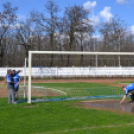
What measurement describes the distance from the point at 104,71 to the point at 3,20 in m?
20.5

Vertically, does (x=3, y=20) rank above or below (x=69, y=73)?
above

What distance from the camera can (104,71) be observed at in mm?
33531

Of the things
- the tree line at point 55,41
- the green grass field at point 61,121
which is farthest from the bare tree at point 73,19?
the green grass field at point 61,121

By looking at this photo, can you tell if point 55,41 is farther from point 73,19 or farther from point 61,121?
point 61,121

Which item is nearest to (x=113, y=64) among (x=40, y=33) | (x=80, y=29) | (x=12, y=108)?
(x=80, y=29)

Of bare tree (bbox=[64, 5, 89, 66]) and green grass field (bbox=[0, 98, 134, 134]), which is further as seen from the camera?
bare tree (bbox=[64, 5, 89, 66])

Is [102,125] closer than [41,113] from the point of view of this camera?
Yes

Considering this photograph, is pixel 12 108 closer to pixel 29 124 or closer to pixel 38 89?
pixel 29 124

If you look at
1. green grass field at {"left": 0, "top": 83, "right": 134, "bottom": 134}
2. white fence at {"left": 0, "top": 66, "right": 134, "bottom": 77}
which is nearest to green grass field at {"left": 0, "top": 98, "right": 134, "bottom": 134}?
green grass field at {"left": 0, "top": 83, "right": 134, "bottom": 134}

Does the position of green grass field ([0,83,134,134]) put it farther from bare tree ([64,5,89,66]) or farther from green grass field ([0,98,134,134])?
bare tree ([64,5,89,66])

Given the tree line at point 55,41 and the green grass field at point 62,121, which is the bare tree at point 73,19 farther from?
the green grass field at point 62,121

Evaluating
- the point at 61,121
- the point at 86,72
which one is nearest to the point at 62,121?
the point at 61,121

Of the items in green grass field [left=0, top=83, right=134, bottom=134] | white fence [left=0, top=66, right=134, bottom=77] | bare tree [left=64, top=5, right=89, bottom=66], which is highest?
bare tree [left=64, top=5, right=89, bottom=66]

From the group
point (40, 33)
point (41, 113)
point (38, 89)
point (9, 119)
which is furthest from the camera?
point (40, 33)
